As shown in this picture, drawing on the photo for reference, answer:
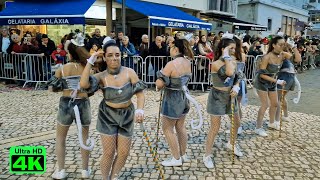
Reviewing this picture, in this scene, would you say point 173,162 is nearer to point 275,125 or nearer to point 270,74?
point 270,74

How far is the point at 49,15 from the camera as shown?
11.4 metres

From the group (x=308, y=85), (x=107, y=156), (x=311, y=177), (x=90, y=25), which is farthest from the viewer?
(x=90, y=25)

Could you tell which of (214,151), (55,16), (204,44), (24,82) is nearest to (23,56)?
(24,82)

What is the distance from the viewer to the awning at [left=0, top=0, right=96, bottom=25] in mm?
11047

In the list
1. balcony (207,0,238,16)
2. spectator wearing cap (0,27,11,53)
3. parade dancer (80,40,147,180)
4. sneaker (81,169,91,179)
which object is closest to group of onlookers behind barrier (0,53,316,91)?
spectator wearing cap (0,27,11,53)

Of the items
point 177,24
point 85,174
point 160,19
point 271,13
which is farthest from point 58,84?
point 271,13

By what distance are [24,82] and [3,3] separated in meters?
6.23

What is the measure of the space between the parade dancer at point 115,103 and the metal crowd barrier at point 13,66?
302 inches

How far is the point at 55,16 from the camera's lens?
11.1m

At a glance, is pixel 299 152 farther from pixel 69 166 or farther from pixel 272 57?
pixel 69 166

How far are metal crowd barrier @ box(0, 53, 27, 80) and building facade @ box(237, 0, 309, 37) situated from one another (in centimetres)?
2258

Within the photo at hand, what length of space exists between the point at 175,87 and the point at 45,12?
967 centimetres

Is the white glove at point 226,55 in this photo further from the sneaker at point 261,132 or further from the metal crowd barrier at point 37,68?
the metal crowd barrier at point 37,68

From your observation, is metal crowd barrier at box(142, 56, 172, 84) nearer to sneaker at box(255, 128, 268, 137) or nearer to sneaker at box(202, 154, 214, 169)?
sneaker at box(255, 128, 268, 137)
